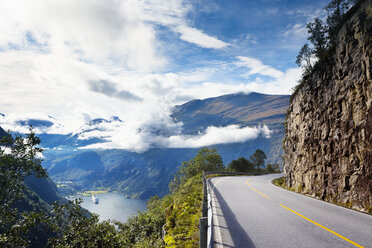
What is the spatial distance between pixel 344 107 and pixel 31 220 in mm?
18347

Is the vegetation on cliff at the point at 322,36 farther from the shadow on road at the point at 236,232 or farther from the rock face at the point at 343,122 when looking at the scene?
the shadow on road at the point at 236,232

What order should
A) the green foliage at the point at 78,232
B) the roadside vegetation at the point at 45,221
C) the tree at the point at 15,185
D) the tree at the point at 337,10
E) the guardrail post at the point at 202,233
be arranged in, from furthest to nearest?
1. the tree at the point at 337,10
2. the green foliage at the point at 78,232
3. the tree at the point at 15,185
4. the roadside vegetation at the point at 45,221
5. the guardrail post at the point at 202,233

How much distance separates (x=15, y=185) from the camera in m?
8.97

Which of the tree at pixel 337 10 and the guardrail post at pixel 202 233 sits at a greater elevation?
the tree at pixel 337 10

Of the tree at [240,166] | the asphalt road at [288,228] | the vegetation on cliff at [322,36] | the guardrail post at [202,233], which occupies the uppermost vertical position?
the vegetation on cliff at [322,36]

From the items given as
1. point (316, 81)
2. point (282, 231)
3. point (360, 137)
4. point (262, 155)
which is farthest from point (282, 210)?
point (262, 155)

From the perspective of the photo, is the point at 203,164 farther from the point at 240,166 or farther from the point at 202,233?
the point at 202,233

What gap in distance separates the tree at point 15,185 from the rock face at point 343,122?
52.3 feet

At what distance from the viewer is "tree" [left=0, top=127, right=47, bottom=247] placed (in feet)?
26.5

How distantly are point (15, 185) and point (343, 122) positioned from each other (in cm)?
1875

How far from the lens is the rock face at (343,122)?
11086mm

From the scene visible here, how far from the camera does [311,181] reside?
16719 millimetres

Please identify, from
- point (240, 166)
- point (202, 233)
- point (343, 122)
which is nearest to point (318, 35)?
point (343, 122)

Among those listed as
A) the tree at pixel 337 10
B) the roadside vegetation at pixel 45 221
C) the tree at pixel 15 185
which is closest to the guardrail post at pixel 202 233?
the roadside vegetation at pixel 45 221
